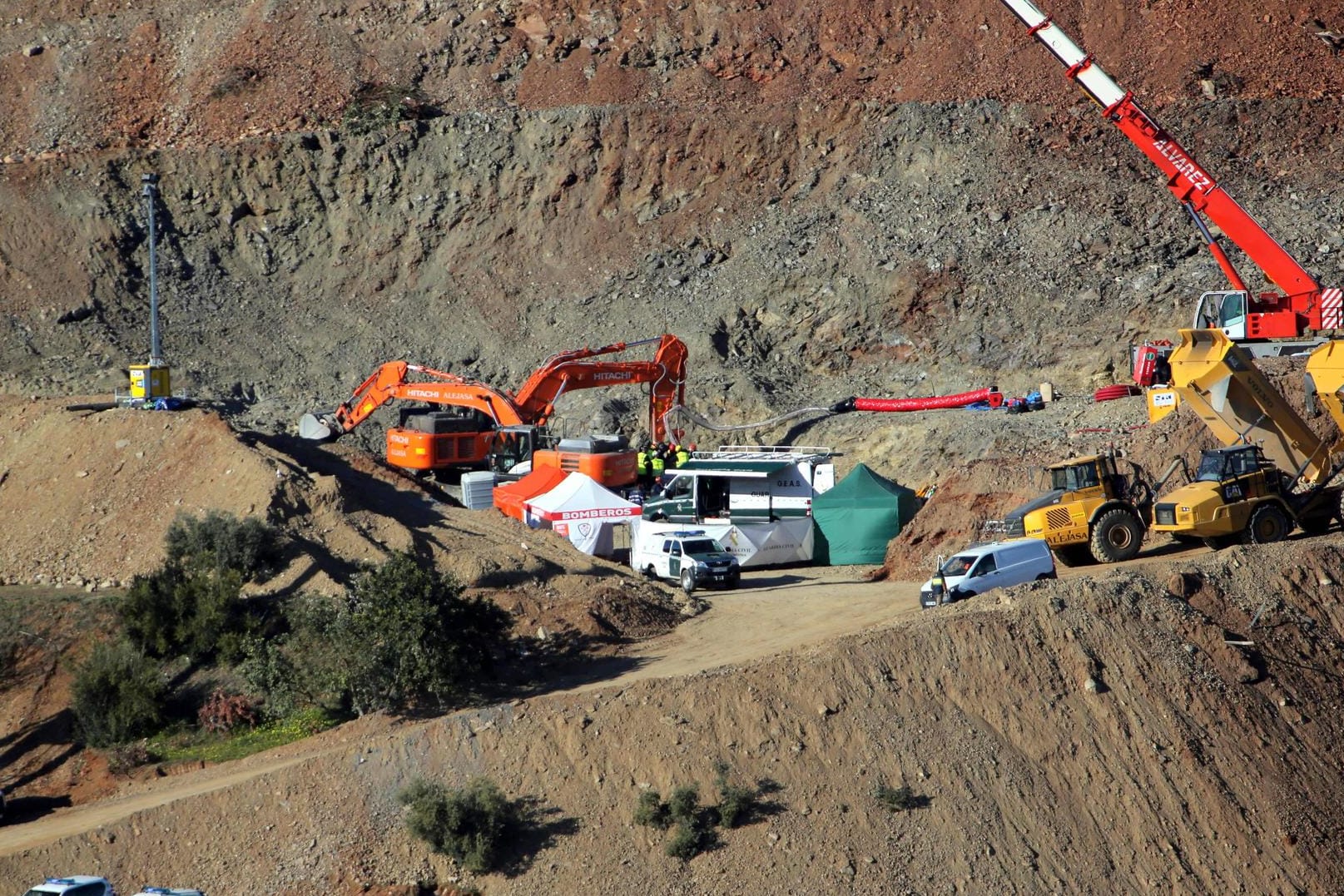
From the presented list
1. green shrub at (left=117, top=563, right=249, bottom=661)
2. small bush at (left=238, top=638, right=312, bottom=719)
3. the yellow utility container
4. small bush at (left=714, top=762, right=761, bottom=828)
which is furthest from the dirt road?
the yellow utility container

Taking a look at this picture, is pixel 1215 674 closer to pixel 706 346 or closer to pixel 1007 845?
pixel 1007 845

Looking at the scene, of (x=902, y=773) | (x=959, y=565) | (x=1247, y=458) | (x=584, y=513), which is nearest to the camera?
(x=902, y=773)

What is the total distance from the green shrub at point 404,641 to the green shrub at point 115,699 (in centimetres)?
245

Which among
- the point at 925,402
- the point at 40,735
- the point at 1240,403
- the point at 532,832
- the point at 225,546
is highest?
the point at 925,402

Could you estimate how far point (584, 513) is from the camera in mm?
30188

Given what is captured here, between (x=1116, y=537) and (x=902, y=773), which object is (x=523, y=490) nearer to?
(x=1116, y=537)

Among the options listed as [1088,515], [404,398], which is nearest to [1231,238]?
[1088,515]

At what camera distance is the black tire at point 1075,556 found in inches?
969

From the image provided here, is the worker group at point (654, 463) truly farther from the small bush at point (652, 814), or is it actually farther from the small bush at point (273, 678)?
the small bush at point (652, 814)

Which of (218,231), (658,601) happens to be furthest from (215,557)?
(218,231)

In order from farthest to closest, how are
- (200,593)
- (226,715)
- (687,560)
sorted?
(687,560)
(200,593)
(226,715)

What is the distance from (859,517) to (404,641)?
12502 mm

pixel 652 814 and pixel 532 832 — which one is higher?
pixel 652 814

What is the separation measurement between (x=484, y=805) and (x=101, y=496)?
46.4 feet
